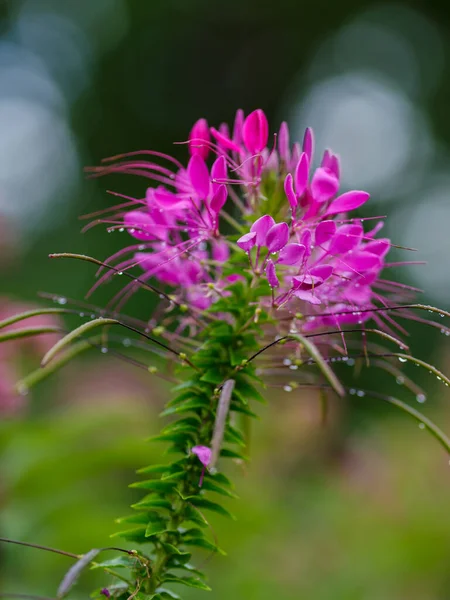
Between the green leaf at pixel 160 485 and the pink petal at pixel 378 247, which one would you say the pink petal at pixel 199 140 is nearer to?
the pink petal at pixel 378 247

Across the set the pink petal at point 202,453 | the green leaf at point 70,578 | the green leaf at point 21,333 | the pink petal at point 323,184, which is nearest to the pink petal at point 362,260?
the pink petal at point 323,184

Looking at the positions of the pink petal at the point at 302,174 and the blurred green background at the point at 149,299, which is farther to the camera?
Result: the blurred green background at the point at 149,299

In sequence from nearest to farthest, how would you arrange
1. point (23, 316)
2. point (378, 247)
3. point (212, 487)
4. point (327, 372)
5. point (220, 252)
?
point (327, 372)
point (23, 316)
point (212, 487)
point (378, 247)
point (220, 252)

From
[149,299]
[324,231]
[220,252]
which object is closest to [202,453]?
[324,231]

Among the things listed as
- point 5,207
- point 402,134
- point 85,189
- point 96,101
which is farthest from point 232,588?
point 96,101

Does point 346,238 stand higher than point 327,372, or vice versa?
point 346,238

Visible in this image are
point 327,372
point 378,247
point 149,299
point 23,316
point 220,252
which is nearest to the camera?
point 327,372

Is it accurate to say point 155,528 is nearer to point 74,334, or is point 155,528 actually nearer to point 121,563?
point 121,563
